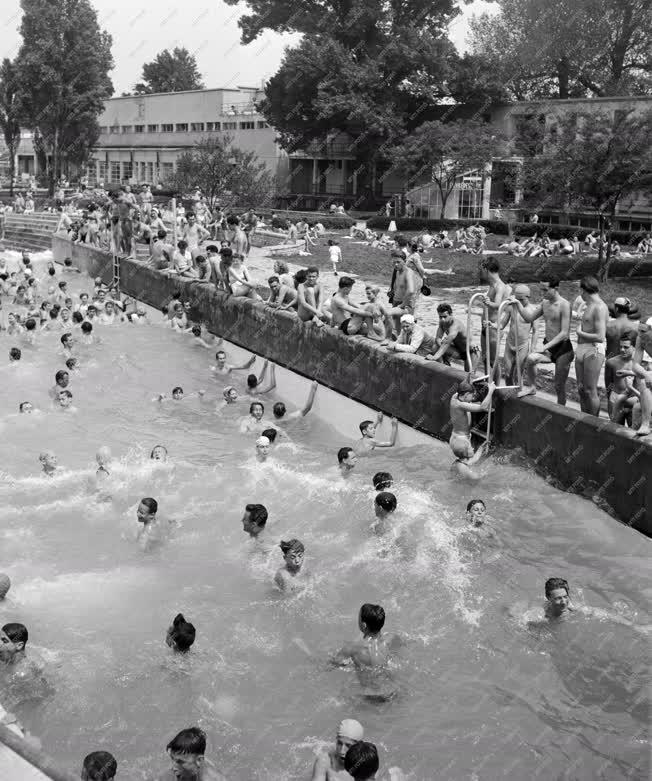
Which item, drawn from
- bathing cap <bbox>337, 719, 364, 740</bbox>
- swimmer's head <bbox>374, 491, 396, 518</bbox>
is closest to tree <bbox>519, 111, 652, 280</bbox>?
swimmer's head <bbox>374, 491, 396, 518</bbox>

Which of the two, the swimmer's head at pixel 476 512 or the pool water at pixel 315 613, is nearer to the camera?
the pool water at pixel 315 613

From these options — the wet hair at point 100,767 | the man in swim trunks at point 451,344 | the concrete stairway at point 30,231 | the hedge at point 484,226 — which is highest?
the hedge at point 484,226

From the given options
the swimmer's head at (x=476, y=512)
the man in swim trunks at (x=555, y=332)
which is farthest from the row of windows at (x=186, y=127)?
the swimmer's head at (x=476, y=512)

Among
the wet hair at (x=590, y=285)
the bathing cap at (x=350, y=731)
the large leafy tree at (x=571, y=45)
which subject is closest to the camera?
the bathing cap at (x=350, y=731)

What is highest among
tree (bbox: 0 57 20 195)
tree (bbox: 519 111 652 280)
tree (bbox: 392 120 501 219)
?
tree (bbox: 0 57 20 195)

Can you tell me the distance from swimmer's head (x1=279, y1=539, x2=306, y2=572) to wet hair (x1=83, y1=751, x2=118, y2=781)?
322cm

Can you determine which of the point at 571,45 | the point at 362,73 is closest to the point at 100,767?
the point at 362,73

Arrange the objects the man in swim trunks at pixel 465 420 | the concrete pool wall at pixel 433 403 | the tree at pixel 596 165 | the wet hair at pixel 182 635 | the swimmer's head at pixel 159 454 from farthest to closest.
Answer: the tree at pixel 596 165, the swimmer's head at pixel 159 454, the man in swim trunks at pixel 465 420, the concrete pool wall at pixel 433 403, the wet hair at pixel 182 635

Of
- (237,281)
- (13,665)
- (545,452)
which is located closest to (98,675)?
(13,665)

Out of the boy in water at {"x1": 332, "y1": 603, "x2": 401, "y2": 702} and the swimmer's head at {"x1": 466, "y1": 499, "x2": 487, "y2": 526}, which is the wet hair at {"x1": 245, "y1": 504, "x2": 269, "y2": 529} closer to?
the swimmer's head at {"x1": 466, "y1": 499, "x2": 487, "y2": 526}

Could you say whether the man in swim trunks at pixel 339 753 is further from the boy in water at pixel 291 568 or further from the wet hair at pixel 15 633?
the boy in water at pixel 291 568

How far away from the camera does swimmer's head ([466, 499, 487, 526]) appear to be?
30.5 feet

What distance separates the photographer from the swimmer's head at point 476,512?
30.5 ft

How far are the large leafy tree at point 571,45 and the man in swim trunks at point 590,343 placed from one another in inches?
1770
